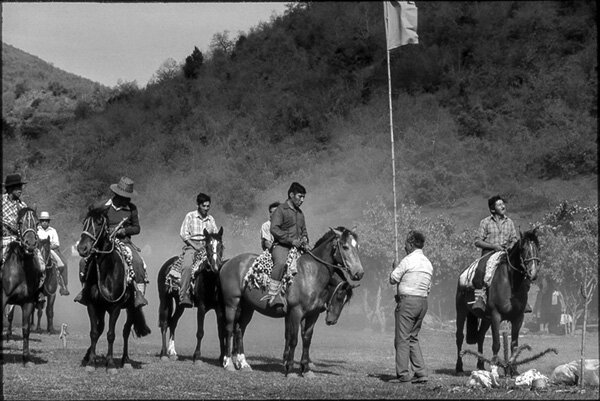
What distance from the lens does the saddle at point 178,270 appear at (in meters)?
18.2

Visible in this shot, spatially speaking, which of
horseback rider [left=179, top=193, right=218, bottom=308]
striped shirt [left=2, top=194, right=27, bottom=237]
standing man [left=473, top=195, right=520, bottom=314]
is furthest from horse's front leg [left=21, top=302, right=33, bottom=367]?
standing man [left=473, top=195, right=520, bottom=314]

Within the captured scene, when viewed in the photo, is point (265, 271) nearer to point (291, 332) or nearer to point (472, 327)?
point (291, 332)

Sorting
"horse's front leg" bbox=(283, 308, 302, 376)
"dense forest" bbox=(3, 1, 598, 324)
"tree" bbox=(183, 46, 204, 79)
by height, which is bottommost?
"horse's front leg" bbox=(283, 308, 302, 376)

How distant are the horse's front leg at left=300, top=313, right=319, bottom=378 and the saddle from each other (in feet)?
9.62

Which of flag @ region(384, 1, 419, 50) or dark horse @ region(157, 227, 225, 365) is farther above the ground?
flag @ region(384, 1, 419, 50)

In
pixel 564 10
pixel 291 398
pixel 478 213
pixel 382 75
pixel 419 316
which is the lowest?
pixel 291 398

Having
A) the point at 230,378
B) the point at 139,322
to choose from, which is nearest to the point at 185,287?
the point at 139,322

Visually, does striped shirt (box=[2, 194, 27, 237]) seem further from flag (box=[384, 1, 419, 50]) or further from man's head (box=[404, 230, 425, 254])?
flag (box=[384, 1, 419, 50])

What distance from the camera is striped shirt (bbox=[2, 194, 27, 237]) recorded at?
1625cm

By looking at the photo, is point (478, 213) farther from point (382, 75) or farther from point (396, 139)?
point (382, 75)

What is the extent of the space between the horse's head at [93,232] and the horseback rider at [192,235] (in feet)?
9.87

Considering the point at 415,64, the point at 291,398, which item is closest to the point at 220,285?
the point at 291,398

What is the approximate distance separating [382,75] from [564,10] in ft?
62.7

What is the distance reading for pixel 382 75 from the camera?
9112 cm
